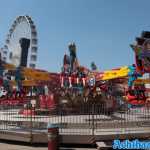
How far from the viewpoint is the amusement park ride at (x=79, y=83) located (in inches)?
989

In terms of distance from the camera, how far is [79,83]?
3281 centimetres

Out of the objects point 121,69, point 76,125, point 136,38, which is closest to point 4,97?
point 121,69

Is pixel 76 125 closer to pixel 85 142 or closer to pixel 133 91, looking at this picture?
pixel 85 142

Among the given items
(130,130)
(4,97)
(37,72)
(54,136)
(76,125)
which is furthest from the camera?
(37,72)

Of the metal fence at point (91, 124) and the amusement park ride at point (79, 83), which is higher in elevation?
the amusement park ride at point (79, 83)

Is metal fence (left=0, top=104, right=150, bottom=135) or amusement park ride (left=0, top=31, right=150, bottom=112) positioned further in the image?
amusement park ride (left=0, top=31, right=150, bottom=112)

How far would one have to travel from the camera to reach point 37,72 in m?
49.7

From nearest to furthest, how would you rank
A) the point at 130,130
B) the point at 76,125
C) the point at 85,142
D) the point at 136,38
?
the point at 85,142, the point at 130,130, the point at 76,125, the point at 136,38

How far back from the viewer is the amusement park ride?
989 inches

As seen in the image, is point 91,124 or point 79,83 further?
point 79,83

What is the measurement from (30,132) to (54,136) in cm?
232

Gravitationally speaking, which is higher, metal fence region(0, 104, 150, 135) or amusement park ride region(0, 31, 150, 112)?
amusement park ride region(0, 31, 150, 112)

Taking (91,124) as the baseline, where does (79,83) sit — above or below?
above

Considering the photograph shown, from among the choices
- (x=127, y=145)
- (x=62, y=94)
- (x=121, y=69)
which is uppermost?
(x=121, y=69)
